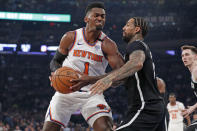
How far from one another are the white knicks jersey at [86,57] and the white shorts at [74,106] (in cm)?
16

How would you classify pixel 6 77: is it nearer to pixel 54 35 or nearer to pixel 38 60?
pixel 38 60

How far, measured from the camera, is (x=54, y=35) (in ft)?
70.2

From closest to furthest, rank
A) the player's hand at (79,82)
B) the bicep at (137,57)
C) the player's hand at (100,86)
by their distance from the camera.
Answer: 1. the player's hand at (100,86)
2. the bicep at (137,57)
3. the player's hand at (79,82)

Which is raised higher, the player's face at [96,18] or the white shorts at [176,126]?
the player's face at [96,18]

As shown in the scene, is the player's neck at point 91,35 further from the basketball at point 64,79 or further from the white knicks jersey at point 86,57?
the basketball at point 64,79

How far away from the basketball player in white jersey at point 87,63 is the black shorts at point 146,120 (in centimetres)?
84

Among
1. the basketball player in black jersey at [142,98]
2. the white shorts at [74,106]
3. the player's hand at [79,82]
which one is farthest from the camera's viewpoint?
the white shorts at [74,106]

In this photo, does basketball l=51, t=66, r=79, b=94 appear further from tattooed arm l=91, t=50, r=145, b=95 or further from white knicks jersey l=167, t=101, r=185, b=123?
white knicks jersey l=167, t=101, r=185, b=123

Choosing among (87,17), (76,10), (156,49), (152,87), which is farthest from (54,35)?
(152,87)

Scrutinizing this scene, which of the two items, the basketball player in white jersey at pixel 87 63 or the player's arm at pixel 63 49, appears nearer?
the basketball player in white jersey at pixel 87 63

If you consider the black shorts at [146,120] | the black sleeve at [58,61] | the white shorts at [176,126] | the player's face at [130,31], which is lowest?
the white shorts at [176,126]

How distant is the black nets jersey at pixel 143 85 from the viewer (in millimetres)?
2811

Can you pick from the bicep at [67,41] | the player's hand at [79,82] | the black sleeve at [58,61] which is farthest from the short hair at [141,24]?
the black sleeve at [58,61]

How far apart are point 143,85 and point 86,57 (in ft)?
3.93
